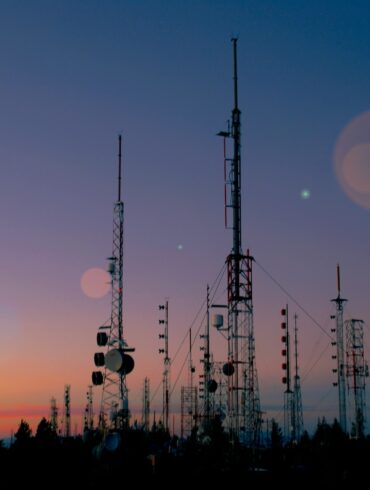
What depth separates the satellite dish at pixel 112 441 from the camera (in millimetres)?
49781

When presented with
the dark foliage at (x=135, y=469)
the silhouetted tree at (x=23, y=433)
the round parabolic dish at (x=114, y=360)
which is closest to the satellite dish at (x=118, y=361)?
the round parabolic dish at (x=114, y=360)

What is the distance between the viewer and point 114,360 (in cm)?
5166

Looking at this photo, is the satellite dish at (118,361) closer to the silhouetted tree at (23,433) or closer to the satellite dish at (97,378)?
the satellite dish at (97,378)

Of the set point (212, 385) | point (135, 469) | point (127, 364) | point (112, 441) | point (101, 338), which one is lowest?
point (135, 469)

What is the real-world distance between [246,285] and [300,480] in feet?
42.3

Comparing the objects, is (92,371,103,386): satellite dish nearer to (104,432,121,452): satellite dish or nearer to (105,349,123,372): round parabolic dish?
(105,349,123,372): round parabolic dish

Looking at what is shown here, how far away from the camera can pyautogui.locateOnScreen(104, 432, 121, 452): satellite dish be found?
49781 millimetres

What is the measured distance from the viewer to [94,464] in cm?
5100

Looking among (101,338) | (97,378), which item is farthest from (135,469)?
(101,338)

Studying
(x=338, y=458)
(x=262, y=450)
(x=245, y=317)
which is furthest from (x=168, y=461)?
(x=262, y=450)

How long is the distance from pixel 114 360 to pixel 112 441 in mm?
5244

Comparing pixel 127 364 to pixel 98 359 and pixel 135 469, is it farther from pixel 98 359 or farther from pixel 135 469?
pixel 135 469

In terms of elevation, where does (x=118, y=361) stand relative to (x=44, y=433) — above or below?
above

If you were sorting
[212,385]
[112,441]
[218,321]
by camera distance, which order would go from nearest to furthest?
[112,441] → [218,321] → [212,385]
